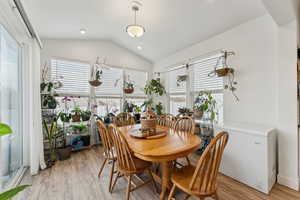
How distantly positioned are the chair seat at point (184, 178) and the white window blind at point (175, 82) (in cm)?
256

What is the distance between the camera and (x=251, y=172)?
A: 1.94 metres

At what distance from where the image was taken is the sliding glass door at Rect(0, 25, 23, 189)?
184cm

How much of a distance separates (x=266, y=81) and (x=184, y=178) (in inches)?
81.7

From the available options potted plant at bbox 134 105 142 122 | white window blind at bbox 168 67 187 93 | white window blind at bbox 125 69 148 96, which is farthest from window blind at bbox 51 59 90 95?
white window blind at bbox 168 67 187 93

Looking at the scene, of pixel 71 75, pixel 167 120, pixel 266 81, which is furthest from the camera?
pixel 71 75

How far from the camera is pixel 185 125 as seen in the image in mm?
2418

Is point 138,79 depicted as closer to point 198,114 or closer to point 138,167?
point 198,114

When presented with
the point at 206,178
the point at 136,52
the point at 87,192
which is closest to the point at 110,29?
the point at 136,52

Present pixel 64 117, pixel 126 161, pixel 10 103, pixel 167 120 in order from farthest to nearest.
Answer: pixel 64 117 < pixel 167 120 < pixel 10 103 < pixel 126 161

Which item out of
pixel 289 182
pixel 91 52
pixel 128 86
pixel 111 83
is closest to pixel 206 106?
pixel 289 182

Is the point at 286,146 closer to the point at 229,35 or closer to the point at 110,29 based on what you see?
the point at 229,35

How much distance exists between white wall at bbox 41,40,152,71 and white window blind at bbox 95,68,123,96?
0.84 ft

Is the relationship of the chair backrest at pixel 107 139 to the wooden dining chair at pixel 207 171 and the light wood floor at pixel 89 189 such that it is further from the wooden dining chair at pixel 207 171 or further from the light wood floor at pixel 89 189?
the wooden dining chair at pixel 207 171

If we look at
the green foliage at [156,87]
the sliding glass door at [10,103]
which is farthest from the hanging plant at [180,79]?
the sliding glass door at [10,103]
